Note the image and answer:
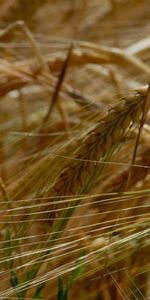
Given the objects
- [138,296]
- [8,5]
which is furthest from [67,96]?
[8,5]

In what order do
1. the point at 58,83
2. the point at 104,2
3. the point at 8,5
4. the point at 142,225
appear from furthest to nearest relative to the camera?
the point at 104,2, the point at 8,5, the point at 58,83, the point at 142,225

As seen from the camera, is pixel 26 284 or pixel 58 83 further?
pixel 58 83

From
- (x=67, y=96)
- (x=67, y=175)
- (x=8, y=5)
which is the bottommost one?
(x=67, y=175)

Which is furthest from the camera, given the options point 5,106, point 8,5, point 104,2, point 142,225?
point 104,2

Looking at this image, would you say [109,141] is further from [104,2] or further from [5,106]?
[104,2]

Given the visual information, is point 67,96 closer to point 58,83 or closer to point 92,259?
point 58,83

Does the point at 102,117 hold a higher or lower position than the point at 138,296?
higher
